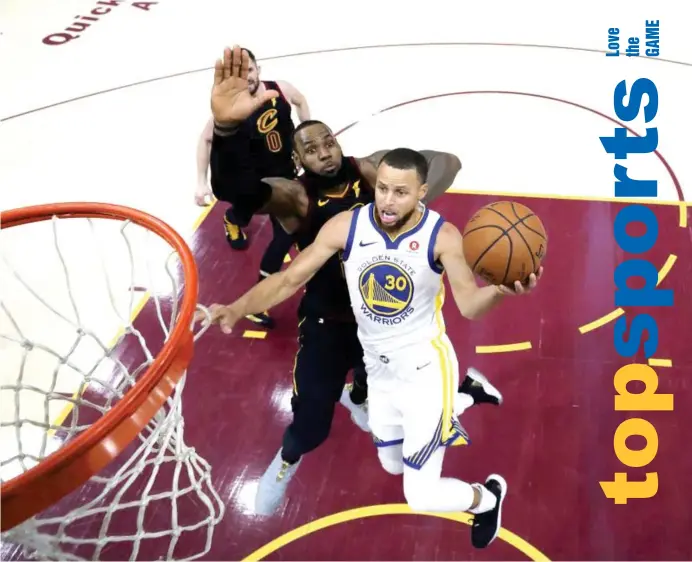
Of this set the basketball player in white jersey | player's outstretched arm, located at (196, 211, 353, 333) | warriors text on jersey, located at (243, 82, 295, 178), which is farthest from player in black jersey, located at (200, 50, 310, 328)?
the basketball player in white jersey

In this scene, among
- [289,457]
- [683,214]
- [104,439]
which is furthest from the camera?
[683,214]

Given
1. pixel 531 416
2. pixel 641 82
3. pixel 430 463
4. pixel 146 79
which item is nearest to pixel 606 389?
pixel 531 416

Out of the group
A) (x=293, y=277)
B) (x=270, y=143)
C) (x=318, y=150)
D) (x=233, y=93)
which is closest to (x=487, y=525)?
(x=293, y=277)

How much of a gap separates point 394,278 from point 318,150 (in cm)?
75

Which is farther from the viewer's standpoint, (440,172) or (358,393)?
(358,393)

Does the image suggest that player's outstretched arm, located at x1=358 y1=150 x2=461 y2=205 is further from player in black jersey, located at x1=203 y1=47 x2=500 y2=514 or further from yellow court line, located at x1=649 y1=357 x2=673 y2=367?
yellow court line, located at x1=649 y1=357 x2=673 y2=367

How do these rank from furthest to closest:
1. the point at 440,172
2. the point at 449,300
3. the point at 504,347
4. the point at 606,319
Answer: the point at 449,300, the point at 606,319, the point at 504,347, the point at 440,172

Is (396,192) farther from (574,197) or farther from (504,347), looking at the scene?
(574,197)

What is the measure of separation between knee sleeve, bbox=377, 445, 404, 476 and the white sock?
1.27 ft

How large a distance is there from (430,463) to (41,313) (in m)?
3.07

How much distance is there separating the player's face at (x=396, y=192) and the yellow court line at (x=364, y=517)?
151 centimetres

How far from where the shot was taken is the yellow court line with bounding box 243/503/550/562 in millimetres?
3369

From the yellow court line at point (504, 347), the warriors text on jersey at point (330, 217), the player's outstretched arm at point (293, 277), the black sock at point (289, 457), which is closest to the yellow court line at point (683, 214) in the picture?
the yellow court line at point (504, 347)

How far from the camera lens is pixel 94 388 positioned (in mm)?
4191
